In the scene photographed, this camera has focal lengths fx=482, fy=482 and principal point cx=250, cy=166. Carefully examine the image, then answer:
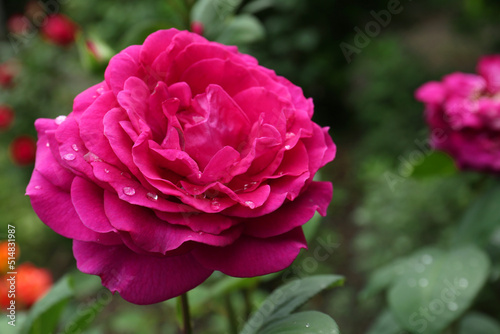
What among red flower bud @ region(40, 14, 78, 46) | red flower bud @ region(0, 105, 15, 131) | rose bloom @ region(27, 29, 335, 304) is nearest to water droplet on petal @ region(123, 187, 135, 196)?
rose bloom @ region(27, 29, 335, 304)

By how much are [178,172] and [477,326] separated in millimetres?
932

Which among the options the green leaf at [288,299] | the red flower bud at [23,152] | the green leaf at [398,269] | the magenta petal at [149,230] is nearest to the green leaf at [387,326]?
the green leaf at [398,269]

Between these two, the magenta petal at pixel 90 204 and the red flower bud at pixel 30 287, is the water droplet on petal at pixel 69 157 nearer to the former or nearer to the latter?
the magenta petal at pixel 90 204

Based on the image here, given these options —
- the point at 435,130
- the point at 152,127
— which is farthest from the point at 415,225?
the point at 152,127

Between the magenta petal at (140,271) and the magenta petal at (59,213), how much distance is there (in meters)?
0.02

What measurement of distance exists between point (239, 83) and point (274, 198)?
0.43ft

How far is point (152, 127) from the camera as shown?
0.44 metres

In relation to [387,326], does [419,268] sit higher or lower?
higher

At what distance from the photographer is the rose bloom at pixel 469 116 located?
1.00m

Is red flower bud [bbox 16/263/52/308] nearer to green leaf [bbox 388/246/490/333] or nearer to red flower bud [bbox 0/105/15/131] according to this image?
green leaf [bbox 388/246/490/333]

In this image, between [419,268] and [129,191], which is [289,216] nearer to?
[129,191]

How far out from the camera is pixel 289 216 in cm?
42

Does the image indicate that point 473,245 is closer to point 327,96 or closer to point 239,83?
point 239,83

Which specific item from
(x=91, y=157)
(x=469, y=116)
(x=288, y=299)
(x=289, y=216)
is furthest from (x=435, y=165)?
(x=91, y=157)
